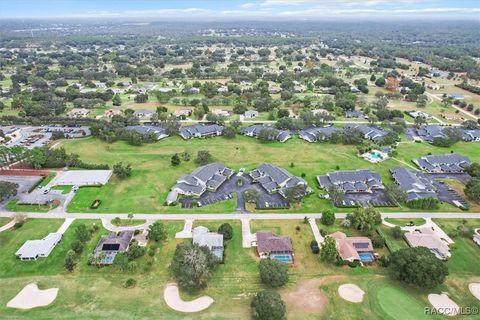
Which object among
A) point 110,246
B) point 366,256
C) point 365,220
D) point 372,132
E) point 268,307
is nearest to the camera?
point 268,307

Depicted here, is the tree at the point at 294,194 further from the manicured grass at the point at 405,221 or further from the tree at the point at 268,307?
the tree at the point at 268,307

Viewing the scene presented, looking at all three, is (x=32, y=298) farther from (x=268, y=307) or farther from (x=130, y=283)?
(x=268, y=307)

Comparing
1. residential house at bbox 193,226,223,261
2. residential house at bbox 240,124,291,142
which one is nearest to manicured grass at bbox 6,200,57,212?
residential house at bbox 193,226,223,261

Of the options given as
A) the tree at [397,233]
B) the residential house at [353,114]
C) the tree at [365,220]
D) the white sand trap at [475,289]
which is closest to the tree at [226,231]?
the tree at [365,220]

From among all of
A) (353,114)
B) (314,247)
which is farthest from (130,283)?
(353,114)

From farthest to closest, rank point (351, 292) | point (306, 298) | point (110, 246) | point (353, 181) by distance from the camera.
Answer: point (353, 181)
point (110, 246)
point (351, 292)
point (306, 298)

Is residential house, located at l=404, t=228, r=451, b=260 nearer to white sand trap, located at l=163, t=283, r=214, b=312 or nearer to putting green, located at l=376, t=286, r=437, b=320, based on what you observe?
putting green, located at l=376, t=286, r=437, b=320
